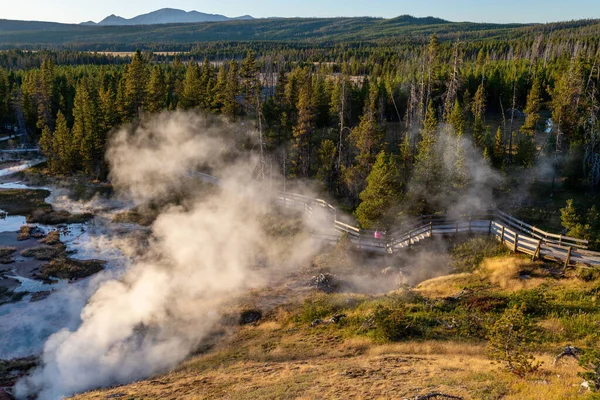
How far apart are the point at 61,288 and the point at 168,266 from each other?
648 centimetres

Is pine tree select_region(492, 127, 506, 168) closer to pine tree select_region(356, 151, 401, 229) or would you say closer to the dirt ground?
pine tree select_region(356, 151, 401, 229)

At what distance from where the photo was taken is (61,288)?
1057 inches

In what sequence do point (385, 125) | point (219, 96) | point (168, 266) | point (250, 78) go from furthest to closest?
point (385, 125), point (219, 96), point (250, 78), point (168, 266)

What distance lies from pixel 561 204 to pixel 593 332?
69.3ft

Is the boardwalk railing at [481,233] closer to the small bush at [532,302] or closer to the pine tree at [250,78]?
the small bush at [532,302]

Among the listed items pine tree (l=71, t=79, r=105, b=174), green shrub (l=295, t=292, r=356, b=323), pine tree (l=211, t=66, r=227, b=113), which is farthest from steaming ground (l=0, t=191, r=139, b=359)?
pine tree (l=211, t=66, r=227, b=113)

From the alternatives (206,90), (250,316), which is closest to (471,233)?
(250,316)

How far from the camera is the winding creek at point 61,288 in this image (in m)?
21.5

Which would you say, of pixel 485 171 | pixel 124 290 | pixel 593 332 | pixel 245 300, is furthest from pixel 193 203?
pixel 593 332

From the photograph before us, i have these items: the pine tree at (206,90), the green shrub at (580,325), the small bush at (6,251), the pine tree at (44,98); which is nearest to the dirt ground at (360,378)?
the green shrub at (580,325)

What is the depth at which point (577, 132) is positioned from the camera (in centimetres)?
3706

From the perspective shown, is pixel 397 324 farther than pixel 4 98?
No

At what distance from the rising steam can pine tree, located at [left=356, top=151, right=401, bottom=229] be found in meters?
6.09

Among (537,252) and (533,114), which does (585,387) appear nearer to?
(537,252)
